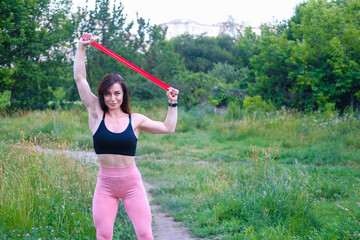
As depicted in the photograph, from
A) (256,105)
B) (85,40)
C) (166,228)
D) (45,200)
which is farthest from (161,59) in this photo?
(85,40)

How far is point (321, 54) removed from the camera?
14328 mm

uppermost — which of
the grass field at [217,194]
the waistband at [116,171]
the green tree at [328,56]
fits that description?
the green tree at [328,56]

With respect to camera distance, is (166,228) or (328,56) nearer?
(166,228)

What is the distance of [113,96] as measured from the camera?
316 cm

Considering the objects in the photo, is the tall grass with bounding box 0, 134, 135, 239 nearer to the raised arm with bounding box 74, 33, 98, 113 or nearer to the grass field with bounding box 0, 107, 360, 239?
the grass field with bounding box 0, 107, 360, 239

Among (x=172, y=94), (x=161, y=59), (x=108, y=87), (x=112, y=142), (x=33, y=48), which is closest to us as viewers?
(x=112, y=142)

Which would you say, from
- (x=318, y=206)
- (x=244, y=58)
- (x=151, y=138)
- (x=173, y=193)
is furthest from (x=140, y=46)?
(x=318, y=206)

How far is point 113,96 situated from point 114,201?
894mm

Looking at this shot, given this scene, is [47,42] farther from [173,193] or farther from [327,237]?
[327,237]

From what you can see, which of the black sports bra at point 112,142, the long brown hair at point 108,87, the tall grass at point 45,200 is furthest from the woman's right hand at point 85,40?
the tall grass at point 45,200

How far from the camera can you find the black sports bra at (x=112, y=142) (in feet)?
9.97

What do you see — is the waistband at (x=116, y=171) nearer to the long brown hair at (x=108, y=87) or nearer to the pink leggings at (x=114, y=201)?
the pink leggings at (x=114, y=201)

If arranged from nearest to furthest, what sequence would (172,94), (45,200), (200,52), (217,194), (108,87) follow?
1. (108,87)
2. (172,94)
3. (45,200)
4. (217,194)
5. (200,52)

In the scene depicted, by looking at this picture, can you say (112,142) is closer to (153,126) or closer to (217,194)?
(153,126)
